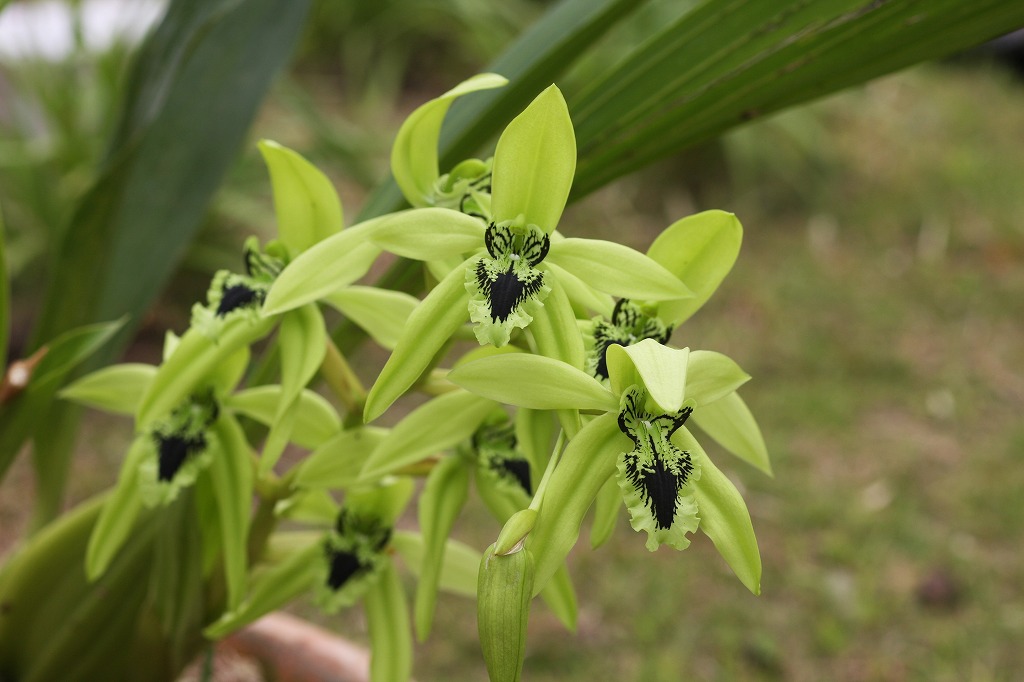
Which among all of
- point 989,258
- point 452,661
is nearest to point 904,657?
point 452,661

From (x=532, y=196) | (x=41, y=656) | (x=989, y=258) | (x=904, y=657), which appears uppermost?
(x=989, y=258)

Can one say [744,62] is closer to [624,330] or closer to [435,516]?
[624,330]

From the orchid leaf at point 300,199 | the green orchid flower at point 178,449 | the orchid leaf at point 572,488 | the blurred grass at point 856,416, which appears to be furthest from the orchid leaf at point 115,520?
the blurred grass at point 856,416

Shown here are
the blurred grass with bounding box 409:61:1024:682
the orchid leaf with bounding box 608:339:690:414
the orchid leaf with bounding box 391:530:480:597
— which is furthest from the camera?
the blurred grass with bounding box 409:61:1024:682

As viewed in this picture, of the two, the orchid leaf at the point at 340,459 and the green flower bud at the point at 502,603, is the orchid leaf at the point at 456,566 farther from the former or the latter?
the green flower bud at the point at 502,603

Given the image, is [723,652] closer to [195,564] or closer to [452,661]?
[452,661]

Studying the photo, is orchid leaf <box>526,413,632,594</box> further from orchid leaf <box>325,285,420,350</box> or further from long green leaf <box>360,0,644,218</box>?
long green leaf <box>360,0,644,218</box>

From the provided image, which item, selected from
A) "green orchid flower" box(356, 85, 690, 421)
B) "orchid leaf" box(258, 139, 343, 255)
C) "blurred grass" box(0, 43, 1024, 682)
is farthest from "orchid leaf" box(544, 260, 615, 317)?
"blurred grass" box(0, 43, 1024, 682)
